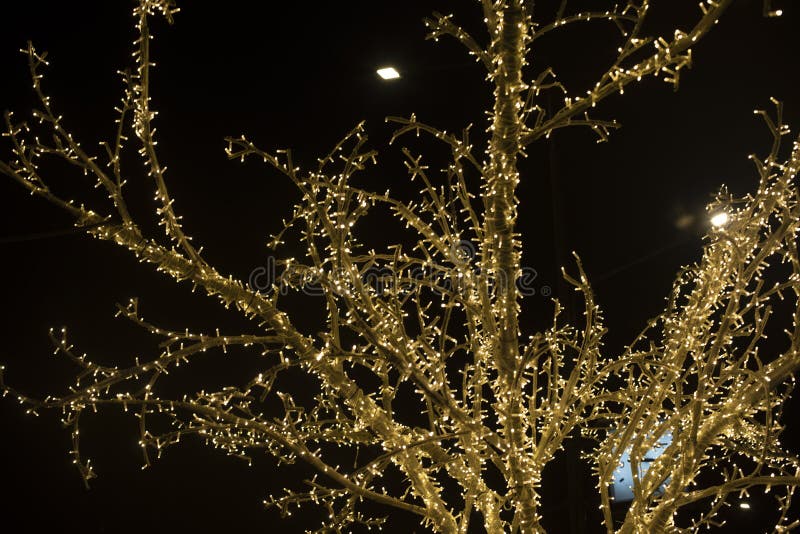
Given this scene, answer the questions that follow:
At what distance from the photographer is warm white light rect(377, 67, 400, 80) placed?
2.26 m

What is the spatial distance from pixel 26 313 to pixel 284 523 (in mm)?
926

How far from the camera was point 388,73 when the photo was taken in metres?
2.27

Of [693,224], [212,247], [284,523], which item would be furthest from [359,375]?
→ [693,224]

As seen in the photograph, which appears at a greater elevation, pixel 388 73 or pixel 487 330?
pixel 388 73

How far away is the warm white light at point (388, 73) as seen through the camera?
226 centimetres

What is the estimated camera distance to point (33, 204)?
1677 millimetres

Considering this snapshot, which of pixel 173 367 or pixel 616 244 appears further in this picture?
pixel 616 244

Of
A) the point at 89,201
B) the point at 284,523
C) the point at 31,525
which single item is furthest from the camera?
the point at 284,523

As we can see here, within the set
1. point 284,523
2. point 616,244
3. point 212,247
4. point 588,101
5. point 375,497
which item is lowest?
point 375,497

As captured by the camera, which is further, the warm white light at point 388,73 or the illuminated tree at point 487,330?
the warm white light at point 388,73

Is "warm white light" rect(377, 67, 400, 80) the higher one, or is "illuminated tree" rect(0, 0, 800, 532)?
"warm white light" rect(377, 67, 400, 80)

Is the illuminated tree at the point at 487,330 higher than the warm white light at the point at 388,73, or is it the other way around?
the warm white light at the point at 388,73

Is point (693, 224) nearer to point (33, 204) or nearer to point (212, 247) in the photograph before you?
point (212, 247)

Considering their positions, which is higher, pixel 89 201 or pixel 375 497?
pixel 89 201
